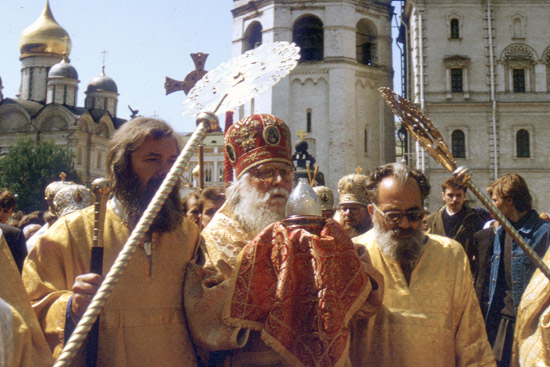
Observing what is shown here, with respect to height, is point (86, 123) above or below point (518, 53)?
below

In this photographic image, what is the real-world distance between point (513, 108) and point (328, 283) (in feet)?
106

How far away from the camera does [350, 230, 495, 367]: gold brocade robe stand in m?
3.48

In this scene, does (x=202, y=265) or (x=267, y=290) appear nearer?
(x=267, y=290)

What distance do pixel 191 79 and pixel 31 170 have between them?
37.9 meters

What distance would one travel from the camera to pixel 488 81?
33188 mm

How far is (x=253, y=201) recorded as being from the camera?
3725 mm

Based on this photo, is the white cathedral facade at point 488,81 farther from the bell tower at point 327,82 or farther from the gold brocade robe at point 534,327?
the gold brocade robe at point 534,327

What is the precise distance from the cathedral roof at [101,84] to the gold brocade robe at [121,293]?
5732 centimetres

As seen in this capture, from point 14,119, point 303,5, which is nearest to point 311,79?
point 303,5

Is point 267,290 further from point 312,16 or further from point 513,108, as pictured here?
point 312,16

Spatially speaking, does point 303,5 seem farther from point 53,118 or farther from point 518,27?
point 53,118

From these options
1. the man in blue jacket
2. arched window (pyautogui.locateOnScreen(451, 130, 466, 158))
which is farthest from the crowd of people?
arched window (pyautogui.locateOnScreen(451, 130, 466, 158))

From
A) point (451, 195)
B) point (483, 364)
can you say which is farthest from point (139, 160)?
point (451, 195)

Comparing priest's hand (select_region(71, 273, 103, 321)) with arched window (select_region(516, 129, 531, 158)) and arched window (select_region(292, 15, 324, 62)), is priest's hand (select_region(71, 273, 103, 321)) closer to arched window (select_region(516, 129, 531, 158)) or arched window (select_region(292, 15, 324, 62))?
arched window (select_region(516, 129, 531, 158))
